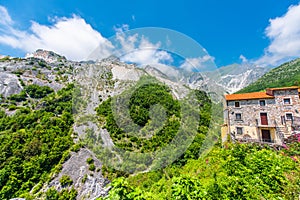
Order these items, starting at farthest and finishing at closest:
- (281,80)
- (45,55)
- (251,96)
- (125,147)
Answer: (45,55)
(281,80)
(125,147)
(251,96)

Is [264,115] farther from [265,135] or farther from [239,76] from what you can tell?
[239,76]

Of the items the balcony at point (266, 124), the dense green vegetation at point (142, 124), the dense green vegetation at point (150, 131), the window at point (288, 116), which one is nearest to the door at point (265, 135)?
the balcony at point (266, 124)

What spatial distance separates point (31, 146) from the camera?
1471 cm

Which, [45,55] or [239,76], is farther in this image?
[239,76]

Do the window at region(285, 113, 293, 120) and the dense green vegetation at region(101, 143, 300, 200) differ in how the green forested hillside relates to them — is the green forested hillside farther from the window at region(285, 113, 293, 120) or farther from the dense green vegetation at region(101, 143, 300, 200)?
the dense green vegetation at region(101, 143, 300, 200)

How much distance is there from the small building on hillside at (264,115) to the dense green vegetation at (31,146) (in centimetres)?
1585

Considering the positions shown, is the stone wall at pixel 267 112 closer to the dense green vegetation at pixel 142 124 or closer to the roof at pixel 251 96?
the roof at pixel 251 96

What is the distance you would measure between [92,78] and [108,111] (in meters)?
9.20

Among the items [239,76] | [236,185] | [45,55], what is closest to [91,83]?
[236,185]

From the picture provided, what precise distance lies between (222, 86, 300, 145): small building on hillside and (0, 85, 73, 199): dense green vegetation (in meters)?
15.8

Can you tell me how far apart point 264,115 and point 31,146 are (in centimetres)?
2140

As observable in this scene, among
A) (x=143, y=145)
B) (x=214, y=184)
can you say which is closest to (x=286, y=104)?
(x=214, y=184)

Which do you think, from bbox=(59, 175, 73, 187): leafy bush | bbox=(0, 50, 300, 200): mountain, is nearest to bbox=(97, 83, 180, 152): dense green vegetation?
bbox=(0, 50, 300, 200): mountain

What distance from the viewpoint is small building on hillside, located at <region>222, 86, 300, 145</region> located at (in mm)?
9805
